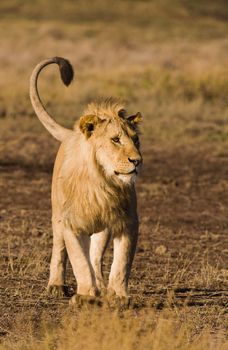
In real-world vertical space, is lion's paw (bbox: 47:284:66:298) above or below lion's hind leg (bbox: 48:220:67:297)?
below

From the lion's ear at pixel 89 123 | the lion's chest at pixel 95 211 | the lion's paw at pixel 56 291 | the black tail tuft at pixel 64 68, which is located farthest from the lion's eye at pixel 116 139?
the black tail tuft at pixel 64 68

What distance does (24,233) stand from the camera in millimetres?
9164

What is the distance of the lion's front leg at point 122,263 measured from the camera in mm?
6066

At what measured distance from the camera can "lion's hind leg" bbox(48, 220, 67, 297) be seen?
21.5ft

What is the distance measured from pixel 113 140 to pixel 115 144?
0.03 metres

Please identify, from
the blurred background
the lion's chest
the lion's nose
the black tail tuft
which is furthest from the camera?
the blurred background

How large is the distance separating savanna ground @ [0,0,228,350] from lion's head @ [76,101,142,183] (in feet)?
2.54

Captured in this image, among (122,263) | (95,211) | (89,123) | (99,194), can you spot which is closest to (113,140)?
(89,123)

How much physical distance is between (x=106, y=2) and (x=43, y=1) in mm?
3719

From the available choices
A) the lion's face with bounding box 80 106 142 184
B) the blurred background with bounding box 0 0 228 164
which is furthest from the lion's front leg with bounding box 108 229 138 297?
the blurred background with bounding box 0 0 228 164

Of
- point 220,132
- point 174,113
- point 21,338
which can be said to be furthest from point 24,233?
point 174,113

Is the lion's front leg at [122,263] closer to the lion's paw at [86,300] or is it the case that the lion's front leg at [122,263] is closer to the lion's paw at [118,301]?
the lion's paw at [118,301]

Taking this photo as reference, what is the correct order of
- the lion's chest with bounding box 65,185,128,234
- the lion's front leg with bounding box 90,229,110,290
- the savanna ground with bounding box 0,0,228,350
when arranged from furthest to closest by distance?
the lion's front leg with bounding box 90,229,110,290 → the lion's chest with bounding box 65,185,128,234 → the savanna ground with bounding box 0,0,228,350

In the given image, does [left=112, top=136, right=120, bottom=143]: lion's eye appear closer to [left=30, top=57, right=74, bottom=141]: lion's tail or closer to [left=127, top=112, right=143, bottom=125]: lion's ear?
[left=127, top=112, right=143, bottom=125]: lion's ear
